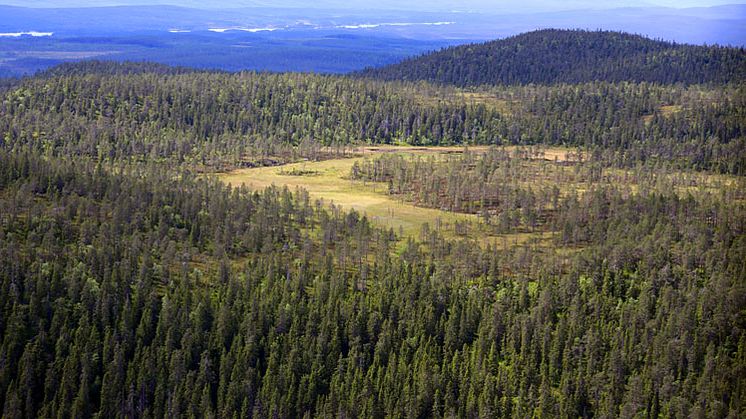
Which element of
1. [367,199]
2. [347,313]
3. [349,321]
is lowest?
[367,199]

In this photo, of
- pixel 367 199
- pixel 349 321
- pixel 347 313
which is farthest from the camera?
pixel 367 199

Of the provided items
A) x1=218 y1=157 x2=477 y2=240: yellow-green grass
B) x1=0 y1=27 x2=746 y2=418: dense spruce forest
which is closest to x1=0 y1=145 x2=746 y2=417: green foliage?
x1=0 y1=27 x2=746 y2=418: dense spruce forest

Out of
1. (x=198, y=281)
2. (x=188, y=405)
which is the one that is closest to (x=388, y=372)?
(x=188, y=405)

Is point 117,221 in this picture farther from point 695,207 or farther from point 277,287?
point 695,207

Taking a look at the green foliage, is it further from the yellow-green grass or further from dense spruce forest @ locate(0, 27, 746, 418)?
the yellow-green grass

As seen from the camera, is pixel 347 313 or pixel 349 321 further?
pixel 347 313

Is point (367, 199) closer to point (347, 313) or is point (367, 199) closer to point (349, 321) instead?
point (347, 313)

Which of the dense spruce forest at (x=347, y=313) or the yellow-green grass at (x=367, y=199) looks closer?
the dense spruce forest at (x=347, y=313)

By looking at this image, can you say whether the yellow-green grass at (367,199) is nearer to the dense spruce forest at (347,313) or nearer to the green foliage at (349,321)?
the dense spruce forest at (347,313)

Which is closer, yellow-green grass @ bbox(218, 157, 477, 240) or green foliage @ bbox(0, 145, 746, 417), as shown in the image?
green foliage @ bbox(0, 145, 746, 417)

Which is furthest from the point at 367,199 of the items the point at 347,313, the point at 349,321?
the point at 349,321

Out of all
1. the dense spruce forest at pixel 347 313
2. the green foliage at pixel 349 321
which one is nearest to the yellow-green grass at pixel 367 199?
the dense spruce forest at pixel 347 313

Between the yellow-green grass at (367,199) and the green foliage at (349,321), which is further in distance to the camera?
the yellow-green grass at (367,199)
